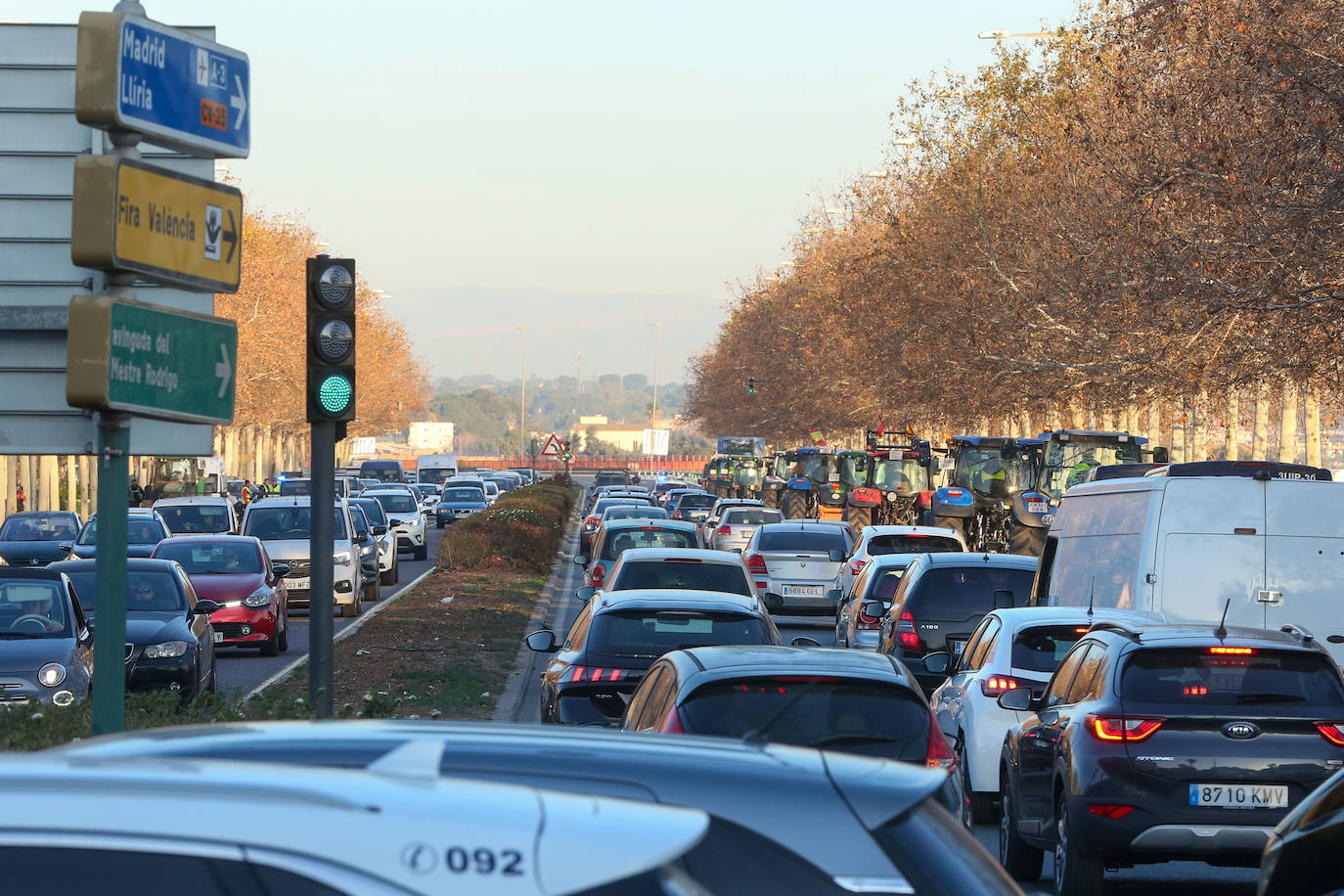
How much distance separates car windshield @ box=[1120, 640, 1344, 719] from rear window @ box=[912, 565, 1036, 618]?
7.00 m

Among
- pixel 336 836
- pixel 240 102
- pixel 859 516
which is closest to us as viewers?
pixel 336 836

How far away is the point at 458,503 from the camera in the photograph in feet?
200

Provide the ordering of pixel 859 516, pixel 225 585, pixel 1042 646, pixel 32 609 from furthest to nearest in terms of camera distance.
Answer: pixel 859 516 → pixel 225 585 → pixel 32 609 → pixel 1042 646

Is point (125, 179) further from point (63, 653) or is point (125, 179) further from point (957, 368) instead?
point (957, 368)

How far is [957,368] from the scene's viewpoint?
2003 inches

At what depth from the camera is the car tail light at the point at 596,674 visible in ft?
35.9

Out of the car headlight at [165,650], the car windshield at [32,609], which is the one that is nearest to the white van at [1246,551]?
the car headlight at [165,650]

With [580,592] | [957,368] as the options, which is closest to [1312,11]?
[580,592]

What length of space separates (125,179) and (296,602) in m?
22.8

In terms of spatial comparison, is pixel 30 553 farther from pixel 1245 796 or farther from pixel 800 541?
pixel 1245 796

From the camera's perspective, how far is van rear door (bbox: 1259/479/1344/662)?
14.2 m

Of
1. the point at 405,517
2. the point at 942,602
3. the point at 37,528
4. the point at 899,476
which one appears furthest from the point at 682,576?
the point at 899,476

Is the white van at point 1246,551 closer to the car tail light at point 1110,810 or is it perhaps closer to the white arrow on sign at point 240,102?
the car tail light at point 1110,810

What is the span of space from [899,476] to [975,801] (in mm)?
34665
